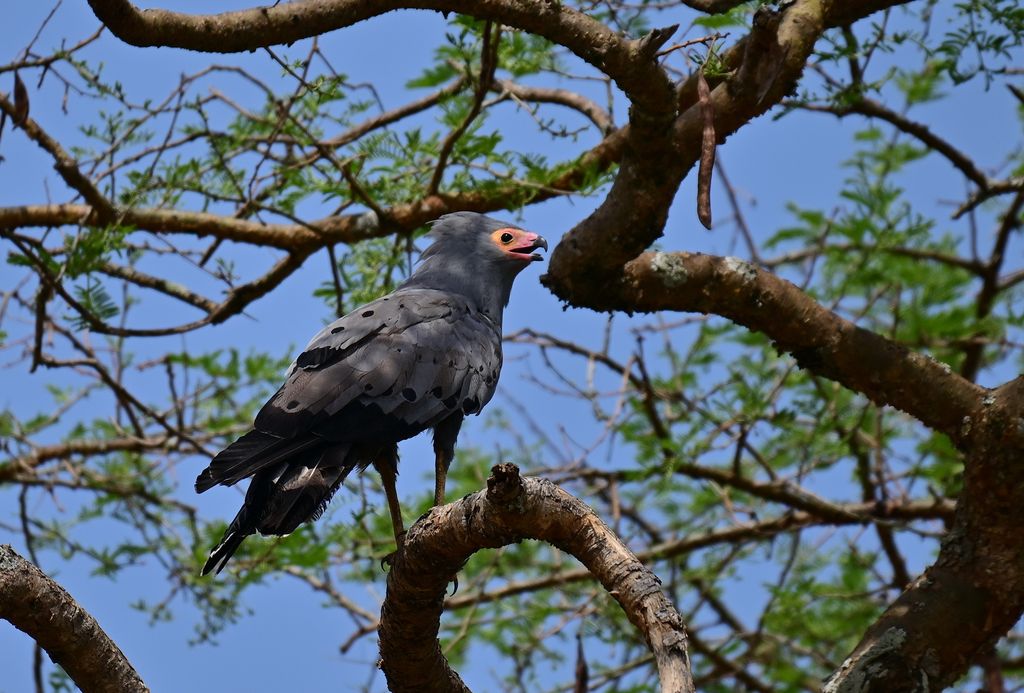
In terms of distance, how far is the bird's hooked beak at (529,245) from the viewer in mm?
5703

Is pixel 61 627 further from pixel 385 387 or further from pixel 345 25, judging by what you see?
pixel 345 25

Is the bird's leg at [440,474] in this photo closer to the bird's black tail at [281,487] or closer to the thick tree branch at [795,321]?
the bird's black tail at [281,487]

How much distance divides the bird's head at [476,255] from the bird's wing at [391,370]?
38cm

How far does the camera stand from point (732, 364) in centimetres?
705

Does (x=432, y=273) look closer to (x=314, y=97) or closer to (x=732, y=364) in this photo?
(x=314, y=97)

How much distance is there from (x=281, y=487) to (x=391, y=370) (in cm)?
74

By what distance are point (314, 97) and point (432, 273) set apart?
971mm

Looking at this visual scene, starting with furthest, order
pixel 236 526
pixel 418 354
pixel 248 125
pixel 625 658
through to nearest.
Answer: pixel 625 658 → pixel 248 125 → pixel 418 354 → pixel 236 526

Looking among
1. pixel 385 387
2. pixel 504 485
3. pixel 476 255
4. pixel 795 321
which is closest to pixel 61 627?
pixel 504 485

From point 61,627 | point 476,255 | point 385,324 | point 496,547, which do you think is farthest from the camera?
point 476,255

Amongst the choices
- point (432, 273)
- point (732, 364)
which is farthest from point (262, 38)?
point (732, 364)

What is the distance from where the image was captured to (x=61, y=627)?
10.7 ft

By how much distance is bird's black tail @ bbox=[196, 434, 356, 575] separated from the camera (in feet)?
13.3

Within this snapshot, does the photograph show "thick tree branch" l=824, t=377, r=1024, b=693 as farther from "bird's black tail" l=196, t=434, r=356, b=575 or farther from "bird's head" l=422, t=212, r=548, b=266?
"bird's head" l=422, t=212, r=548, b=266
